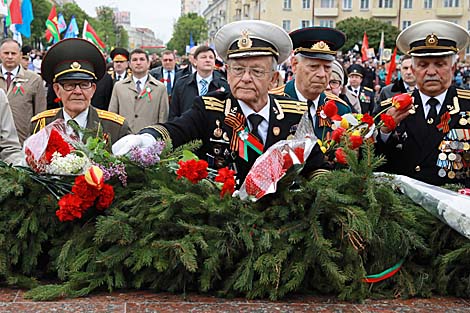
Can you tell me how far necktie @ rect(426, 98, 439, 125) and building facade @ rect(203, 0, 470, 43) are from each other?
69297 millimetres

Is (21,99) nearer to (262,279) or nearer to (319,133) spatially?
(319,133)

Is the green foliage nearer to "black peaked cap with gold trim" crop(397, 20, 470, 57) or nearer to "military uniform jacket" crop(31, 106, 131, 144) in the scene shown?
"military uniform jacket" crop(31, 106, 131, 144)

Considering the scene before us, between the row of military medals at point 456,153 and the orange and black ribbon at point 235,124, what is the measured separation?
1.43 metres

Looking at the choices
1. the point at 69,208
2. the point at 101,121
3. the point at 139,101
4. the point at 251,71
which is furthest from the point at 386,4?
the point at 69,208

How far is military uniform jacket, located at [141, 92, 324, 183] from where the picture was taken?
387cm

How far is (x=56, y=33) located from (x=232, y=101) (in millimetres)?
20293

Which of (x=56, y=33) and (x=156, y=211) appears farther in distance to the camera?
(x=56, y=33)

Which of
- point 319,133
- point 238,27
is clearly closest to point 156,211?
point 238,27

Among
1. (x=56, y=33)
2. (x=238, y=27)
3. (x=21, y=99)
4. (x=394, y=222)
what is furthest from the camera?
(x=56, y=33)

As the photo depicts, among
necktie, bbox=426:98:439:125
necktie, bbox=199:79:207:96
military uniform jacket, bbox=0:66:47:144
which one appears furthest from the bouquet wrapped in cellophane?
necktie, bbox=199:79:207:96

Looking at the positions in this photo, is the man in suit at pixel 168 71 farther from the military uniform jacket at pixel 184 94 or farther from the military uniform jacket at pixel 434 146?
the military uniform jacket at pixel 434 146

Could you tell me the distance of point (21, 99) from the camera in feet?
26.4

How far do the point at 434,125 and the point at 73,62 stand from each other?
2.42 meters

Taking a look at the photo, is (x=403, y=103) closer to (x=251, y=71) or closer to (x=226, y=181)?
(x=251, y=71)
